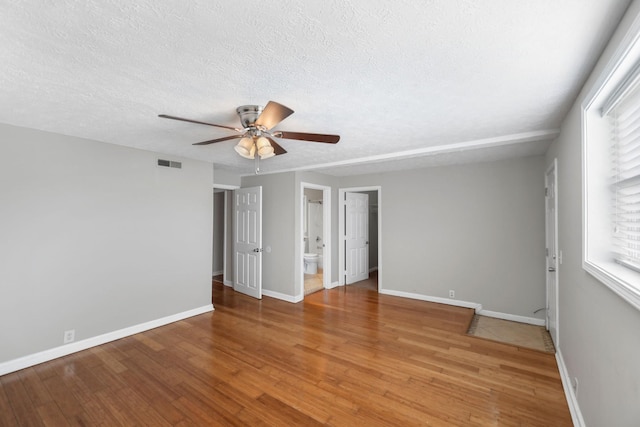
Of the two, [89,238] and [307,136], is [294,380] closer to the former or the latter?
[307,136]

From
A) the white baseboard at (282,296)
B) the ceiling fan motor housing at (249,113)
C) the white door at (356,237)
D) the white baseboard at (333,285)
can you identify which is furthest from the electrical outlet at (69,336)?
the white door at (356,237)

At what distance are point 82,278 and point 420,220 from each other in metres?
4.78

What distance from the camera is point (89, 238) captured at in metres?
3.19

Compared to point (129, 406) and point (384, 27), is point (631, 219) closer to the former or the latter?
point (384, 27)

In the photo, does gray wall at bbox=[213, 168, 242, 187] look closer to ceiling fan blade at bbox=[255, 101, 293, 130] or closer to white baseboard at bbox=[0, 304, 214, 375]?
white baseboard at bbox=[0, 304, 214, 375]

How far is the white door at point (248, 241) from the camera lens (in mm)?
4906

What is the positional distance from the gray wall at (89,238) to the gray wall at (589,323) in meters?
4.31

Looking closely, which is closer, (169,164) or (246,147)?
(246,147)

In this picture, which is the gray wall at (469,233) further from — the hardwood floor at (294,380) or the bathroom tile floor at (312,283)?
the bathroom tile floor at (312,283)

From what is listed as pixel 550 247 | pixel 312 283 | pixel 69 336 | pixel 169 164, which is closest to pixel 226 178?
pixel 169 164

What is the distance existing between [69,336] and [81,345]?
0.16m

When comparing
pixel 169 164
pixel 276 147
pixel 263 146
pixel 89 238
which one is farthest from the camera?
pixel 169 164

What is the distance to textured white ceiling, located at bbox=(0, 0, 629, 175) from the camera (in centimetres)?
120

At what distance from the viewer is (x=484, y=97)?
204 cm
